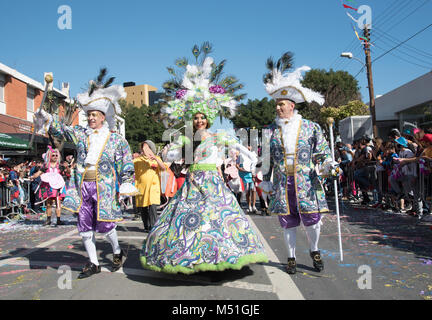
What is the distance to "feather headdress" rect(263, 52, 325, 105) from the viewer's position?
491 centimetres

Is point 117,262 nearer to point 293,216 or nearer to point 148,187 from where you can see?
point 293,216

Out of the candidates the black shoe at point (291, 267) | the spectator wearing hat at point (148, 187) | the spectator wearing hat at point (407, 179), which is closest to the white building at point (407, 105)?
the spectator wearing hat at point (407, 179)

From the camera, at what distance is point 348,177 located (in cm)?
1317

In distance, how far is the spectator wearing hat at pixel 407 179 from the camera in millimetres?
8844

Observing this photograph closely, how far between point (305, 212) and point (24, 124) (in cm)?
2505

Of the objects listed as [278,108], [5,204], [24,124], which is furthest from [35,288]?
[24,124]

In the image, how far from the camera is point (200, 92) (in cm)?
524

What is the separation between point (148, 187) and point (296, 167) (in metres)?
4.09

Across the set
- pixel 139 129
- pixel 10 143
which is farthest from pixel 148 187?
pixel 139 129

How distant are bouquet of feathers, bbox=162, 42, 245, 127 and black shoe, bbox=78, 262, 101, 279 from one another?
2.07 metres

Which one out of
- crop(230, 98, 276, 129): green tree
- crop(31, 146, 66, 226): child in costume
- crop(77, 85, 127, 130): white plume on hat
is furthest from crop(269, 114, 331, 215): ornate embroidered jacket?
crop(230, 98, 276, 129): green tree

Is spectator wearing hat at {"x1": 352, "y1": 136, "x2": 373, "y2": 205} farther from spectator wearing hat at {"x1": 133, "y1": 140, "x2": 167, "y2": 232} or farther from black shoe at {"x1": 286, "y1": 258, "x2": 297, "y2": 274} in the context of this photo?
black shoe at {"x1": 286, "y1": 258, "x2": 297, "y2": 274}

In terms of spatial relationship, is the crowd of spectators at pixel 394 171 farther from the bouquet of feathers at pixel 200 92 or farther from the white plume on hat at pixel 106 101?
the white plume on hat at pixel 106 101
